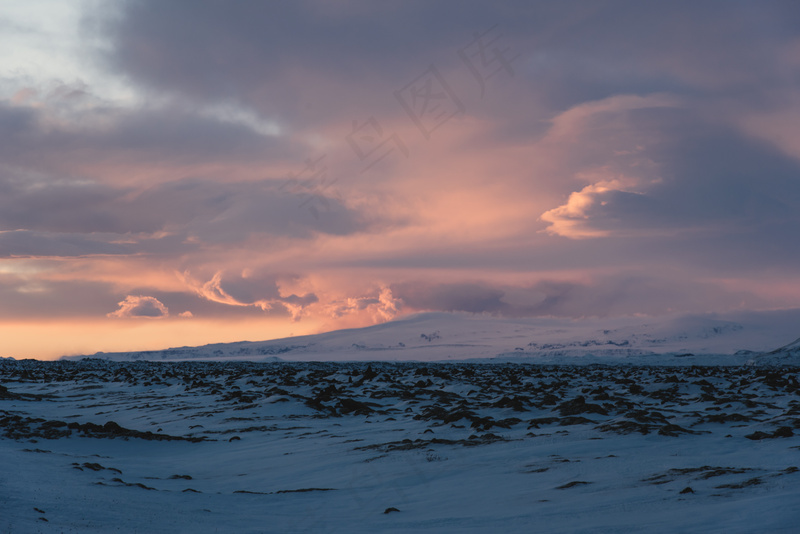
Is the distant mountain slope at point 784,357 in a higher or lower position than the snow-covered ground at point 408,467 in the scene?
lower

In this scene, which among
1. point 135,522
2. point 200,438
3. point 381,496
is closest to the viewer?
point 135,522

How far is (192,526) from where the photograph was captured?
7.55 metres

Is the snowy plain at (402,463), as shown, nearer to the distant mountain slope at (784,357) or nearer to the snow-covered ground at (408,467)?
the snow-covered ground at (408,467)

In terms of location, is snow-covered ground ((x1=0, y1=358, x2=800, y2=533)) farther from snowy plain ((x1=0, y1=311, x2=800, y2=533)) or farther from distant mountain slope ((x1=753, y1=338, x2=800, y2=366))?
distant mountain slope ((x1=753, y1=338, x2=800, y2=366))

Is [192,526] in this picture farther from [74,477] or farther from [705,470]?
[705,470]

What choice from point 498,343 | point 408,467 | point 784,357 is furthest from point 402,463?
point 498,343

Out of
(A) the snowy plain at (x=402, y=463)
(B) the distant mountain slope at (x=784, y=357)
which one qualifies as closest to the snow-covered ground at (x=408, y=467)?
(A) the snowy plain at (x=402, y=463)

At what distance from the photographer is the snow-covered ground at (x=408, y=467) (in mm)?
7480

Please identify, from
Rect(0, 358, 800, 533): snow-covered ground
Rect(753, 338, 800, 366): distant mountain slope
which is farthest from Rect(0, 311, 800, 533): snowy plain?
Rect(753, 338, 800, 366): distant mountain slope

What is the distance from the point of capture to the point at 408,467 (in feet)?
35.5

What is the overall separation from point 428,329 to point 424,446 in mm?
147598

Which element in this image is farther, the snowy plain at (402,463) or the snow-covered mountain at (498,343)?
the snow-covered mountain at (498,343)

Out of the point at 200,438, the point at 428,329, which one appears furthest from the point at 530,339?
the point at 200,438

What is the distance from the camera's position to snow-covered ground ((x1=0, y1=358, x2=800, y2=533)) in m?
7.48
